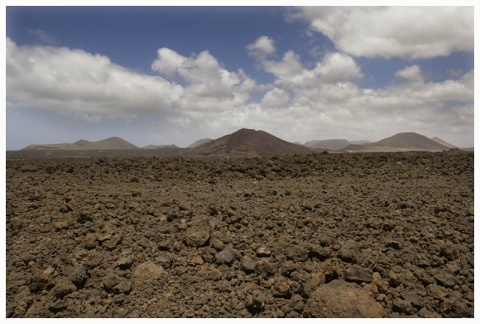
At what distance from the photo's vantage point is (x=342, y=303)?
2.90 metres

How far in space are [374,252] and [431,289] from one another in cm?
66

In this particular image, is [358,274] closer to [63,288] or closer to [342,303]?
[342,303]

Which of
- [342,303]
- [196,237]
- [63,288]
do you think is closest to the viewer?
[342,303]

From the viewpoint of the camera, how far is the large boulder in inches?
113

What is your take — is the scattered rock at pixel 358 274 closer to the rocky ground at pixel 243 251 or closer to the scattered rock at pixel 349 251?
the rocky ground at pixel 243 251

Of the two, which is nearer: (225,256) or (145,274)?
(145,274)

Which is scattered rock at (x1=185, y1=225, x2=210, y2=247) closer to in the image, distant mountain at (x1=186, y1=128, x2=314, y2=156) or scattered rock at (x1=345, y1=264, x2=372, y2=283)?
scattered rock at (x1=345, y1=264, x2=372, y2=283)

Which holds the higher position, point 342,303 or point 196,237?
point 196,237

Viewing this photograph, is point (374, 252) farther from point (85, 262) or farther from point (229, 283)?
point (85, 262)

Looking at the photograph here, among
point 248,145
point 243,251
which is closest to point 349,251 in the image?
point 243,251

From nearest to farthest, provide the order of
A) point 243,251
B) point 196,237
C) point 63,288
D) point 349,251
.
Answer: point 63,288 → point 349,251 → point 243,251 → point 196,237

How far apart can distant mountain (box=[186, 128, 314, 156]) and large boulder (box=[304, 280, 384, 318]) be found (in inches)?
1170

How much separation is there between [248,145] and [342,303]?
105 feet

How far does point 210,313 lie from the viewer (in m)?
2.92
